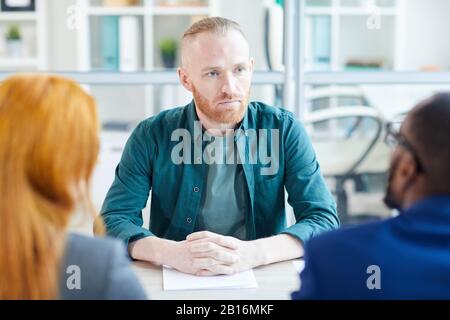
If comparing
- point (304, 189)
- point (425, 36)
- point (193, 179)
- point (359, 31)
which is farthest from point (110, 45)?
point (304, 189)

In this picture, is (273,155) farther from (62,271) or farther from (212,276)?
(62,271)

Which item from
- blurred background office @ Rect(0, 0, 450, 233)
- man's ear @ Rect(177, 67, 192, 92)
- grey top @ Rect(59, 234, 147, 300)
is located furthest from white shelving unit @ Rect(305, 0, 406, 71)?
grey top @ Rect(59, 234, 147, 300)

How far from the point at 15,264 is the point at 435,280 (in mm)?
534

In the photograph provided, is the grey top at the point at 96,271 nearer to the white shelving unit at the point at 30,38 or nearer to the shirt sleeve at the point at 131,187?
the shirt sleeve at the point at 131,187

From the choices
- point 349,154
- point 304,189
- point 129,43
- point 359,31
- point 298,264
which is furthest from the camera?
point 359,31

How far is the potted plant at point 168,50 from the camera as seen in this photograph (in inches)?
174

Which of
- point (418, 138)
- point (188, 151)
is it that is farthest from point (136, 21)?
Answer: point (418, 138)

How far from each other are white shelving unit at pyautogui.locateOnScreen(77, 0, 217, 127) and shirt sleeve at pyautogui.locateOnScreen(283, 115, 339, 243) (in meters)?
2.78

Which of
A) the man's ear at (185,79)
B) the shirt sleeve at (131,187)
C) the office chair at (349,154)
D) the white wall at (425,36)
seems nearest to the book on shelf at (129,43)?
the office chair at (349,154)

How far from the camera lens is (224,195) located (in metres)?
1.66

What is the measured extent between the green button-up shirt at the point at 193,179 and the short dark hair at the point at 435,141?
68 cm

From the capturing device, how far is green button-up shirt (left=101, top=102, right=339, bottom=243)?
5.31ft

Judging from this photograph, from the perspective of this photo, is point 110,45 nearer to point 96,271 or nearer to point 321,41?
point 321,41

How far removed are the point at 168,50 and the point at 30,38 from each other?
92 cm
